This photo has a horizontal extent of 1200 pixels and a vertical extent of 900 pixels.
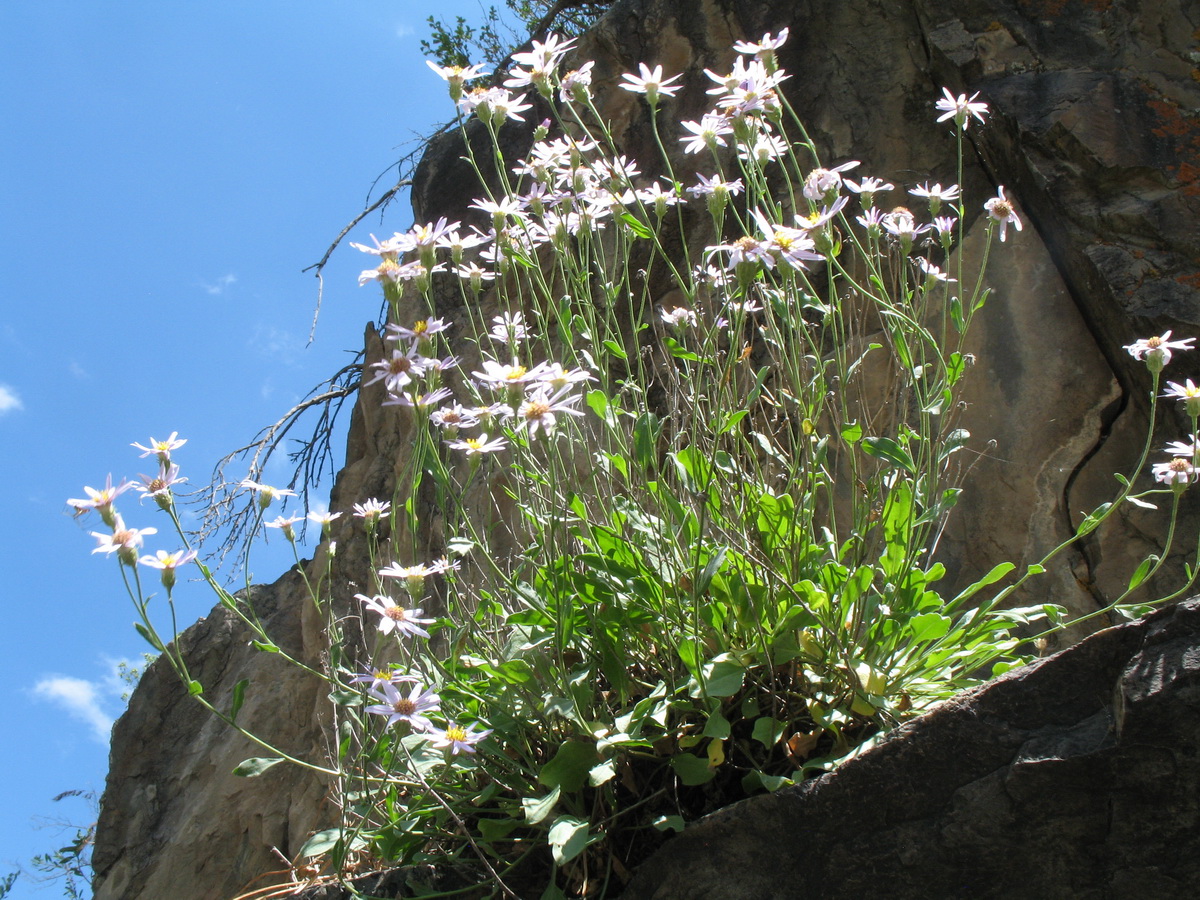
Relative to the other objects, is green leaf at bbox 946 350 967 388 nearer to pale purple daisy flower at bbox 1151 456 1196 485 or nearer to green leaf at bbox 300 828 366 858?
pale purple daisy flower at bbox 1151 456 1196 485

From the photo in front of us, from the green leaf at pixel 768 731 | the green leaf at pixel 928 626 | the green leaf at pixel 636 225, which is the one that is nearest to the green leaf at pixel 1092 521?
the green leaf at pixel 928 626

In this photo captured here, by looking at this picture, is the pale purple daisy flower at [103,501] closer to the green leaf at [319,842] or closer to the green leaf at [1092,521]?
the green leaf at [319,842]

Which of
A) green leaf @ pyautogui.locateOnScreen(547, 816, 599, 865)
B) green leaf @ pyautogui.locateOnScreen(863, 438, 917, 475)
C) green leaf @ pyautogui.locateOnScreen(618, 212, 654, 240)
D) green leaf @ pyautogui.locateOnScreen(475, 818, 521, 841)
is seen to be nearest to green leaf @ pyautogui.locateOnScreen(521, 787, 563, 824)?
green leaf @ pyautogui.locateOnScreen(547, 816, 599, 865)

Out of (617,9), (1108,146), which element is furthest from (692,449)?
(617,9)

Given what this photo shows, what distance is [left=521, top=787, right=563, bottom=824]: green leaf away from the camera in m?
1.48

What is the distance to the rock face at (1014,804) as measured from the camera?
1.22m

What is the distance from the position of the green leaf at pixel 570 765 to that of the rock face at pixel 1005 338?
0.20 m

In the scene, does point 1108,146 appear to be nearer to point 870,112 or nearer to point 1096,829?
point 870,112

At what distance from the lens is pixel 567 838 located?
1440 mm

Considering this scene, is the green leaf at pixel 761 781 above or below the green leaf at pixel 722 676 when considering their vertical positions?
below

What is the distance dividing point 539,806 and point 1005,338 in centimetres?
217

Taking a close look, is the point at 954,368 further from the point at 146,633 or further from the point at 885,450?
the point at 146,633

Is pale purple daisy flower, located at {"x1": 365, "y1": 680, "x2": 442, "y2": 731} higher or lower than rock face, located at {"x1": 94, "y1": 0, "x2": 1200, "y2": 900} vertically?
lower

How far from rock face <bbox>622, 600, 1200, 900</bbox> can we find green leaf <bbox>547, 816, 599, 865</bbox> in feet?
0.55
